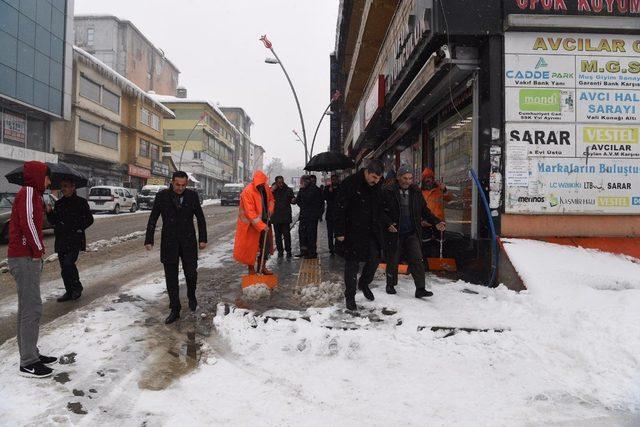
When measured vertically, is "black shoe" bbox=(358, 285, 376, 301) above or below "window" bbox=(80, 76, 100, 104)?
below

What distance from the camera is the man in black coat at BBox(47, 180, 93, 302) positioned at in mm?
6184

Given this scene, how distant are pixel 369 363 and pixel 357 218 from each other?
6.34ft

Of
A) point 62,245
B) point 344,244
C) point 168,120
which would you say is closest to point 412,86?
point 344,244

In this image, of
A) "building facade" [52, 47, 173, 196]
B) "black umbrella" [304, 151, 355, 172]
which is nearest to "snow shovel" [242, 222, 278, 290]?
"black umbrella" [304, 151, 355, 172]

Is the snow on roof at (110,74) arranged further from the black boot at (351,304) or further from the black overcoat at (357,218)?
the black boot at (351,304)

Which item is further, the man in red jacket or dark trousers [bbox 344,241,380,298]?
dark trousers [bbox 344,241,380,298]

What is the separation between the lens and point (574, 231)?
650cm

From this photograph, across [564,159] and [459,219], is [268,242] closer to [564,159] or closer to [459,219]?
[459,219]

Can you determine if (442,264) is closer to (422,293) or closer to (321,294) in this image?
(422,293)

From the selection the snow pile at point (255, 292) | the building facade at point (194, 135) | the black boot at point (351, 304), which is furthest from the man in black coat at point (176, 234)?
the building facade at point (194, 135)

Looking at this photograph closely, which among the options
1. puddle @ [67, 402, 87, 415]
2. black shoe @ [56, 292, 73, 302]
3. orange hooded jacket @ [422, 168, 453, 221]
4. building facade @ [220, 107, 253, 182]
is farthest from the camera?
building facade @ [220, 107, 253, 182]

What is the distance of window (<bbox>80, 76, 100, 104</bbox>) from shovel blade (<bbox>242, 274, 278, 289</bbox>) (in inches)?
1319

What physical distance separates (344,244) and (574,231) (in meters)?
3.50

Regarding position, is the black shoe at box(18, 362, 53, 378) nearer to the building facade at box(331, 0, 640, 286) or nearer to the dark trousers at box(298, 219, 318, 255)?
the building facade at box(331, 0, 640, 286)
